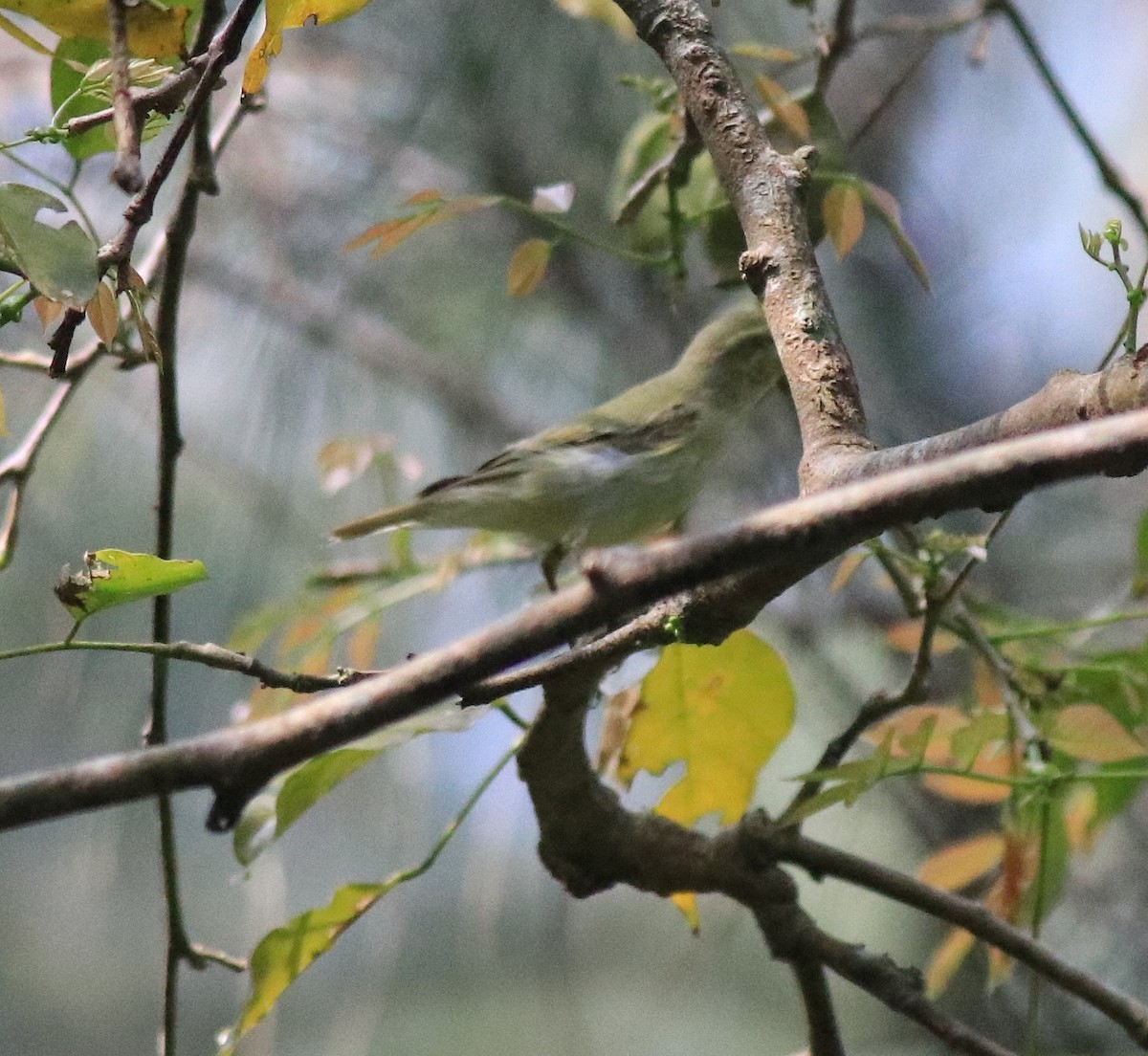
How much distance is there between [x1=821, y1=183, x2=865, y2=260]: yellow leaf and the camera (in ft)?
1.86

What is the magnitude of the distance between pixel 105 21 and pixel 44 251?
127 mm

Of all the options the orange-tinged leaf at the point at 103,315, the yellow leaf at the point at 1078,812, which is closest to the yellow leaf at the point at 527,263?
the orange-tinged leaf at the point at 103,315

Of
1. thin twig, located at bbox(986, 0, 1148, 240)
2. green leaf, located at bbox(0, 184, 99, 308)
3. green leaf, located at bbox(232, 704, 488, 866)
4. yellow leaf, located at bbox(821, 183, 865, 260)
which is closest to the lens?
green leaf, located at bbox(0, 184, 99, 308)

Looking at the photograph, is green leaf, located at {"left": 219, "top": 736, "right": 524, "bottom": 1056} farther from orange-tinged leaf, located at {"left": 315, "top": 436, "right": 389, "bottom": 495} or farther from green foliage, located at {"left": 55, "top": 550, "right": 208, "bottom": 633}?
orange-tinged leaf, located at {"left": 315, "top": 436, "right": 389, "bottom": 495}

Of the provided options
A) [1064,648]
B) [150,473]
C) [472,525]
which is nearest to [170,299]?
→ [472,525]

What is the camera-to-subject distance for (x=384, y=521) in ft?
2.29

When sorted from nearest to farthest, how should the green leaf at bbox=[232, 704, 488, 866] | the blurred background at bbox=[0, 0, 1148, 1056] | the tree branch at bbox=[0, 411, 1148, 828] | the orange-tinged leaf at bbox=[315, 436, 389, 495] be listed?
the tree branch at bbox=[0, 411, 1148, 828], the green leaf at bbox=[232, 704, 488, 866], the orange-tinged leaf at bbox=[315, 436, 389, 495], the blurred background at bbox=[0, 0, 1148, 1056]

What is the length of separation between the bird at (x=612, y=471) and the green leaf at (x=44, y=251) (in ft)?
1.13

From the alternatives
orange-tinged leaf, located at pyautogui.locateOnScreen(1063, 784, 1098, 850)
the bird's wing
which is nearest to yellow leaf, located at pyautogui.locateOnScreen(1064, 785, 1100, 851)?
orange-tinged leaf, located at pyautogui.locateOnScreen(1063, 784, 1098, 850)

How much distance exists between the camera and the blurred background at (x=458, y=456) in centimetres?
107

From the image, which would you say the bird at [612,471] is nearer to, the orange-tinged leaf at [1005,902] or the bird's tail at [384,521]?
the bird's tail at [384,521]

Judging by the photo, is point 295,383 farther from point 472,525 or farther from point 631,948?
point 631,948

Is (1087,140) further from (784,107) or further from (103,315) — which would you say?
(103,315)

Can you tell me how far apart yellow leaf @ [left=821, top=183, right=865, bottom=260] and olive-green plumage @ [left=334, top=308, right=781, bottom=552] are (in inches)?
6.0
